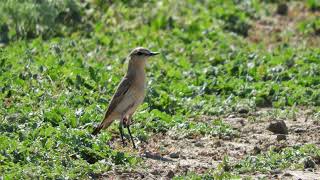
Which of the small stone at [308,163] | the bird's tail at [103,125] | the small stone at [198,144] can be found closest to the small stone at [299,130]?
the small stone at [198,144]

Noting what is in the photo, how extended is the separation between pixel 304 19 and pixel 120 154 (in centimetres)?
874

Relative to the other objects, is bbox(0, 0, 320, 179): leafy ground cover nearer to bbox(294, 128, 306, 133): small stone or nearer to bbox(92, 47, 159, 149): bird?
bbox(294, 128, 306, 133): small stone

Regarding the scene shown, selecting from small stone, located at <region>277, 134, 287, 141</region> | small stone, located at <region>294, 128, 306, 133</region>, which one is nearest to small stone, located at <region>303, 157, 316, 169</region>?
small stone, located at <region>277, 134, 287, 141</region>

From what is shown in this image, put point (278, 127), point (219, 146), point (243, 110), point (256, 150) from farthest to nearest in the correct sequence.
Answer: point (243, 110)
point (278, 127)
point (219, 146)
point (256, 150)

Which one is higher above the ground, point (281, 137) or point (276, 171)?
point (276, 171)

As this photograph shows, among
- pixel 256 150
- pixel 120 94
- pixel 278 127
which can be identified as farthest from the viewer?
pixel 278 127

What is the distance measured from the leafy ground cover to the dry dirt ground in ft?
0.07

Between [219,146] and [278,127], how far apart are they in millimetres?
1009

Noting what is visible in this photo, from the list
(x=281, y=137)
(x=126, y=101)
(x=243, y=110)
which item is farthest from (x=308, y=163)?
(x=243, y=110)

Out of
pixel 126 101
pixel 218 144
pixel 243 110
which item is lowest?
pixel 243 110

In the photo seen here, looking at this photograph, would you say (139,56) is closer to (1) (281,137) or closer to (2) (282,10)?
(1) (281,137)

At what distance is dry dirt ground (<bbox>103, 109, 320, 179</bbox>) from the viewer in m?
11.1

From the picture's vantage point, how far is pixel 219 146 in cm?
1260

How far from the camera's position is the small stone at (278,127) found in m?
13.2
